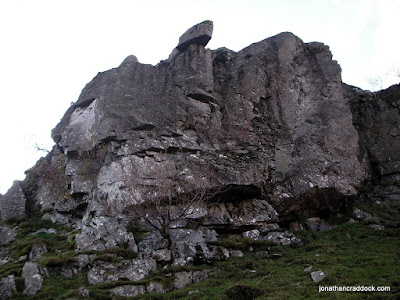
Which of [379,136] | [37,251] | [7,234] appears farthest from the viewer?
[379,136]

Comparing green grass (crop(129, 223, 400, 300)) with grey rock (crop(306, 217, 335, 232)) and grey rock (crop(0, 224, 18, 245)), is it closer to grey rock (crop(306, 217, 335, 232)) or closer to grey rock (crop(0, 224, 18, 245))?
grey rock (crop(306, 217, 335, 232))

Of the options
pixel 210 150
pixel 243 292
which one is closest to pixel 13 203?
pixel 210 150

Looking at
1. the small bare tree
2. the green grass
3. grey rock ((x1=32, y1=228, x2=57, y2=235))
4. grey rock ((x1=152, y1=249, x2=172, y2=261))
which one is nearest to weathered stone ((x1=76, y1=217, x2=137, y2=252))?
grey rock ((x1=152, y1=249, x2=172, y2=261))

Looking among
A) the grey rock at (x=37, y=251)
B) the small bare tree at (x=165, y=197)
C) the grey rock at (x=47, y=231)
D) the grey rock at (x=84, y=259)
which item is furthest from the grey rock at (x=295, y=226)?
the grey rock at (x=47, y=231)

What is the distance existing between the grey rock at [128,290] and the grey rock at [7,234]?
11311 mm

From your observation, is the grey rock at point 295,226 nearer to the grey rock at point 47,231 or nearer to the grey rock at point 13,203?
the grey rock at point 47,231

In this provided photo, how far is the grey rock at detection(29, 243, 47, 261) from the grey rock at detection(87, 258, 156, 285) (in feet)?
14.8

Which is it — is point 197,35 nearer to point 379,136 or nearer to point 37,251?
point 379,136

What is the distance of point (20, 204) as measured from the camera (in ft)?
90.3

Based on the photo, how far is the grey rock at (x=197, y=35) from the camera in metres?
31.6

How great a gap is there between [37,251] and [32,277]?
4130 mm

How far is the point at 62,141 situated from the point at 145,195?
9.71m

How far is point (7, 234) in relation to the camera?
25.0m

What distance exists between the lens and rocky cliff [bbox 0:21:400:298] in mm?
23609
